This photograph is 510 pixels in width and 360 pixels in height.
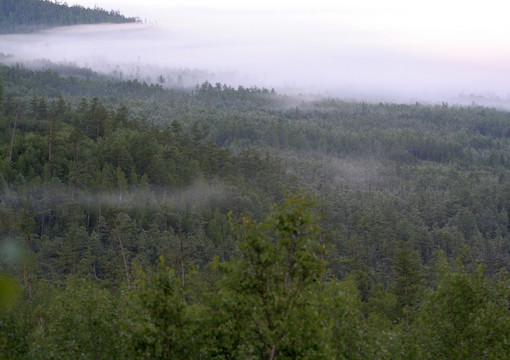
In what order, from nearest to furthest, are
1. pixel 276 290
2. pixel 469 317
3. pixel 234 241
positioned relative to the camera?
pixel 276 290 < pixel 469 317 < pixel 234 241

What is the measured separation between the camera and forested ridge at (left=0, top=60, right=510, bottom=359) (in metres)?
10.4

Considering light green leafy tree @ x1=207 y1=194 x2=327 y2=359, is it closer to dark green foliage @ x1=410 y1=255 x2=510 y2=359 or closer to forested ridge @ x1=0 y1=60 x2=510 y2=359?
forested ridge @ x1=0 y1=60 x2=510 y2=359

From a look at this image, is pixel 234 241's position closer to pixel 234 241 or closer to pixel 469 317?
pixel 234 241

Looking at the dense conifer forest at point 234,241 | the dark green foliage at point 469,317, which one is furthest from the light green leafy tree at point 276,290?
the dark green foliage at point 469,317

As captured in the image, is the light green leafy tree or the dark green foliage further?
the dark green foliage

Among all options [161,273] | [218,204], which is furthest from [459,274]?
[218,204]

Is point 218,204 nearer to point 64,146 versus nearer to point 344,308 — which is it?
point 64,146

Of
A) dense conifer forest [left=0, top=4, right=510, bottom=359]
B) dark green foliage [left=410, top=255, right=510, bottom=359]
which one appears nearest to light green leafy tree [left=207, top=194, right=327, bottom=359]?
dense conifer forest [left=0, top=4, right=510, bottom=359]

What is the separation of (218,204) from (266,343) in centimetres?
6229

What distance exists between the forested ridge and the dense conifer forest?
74 mm

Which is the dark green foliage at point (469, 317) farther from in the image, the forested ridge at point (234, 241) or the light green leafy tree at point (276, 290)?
the light green leafy tree at point (276, 290)

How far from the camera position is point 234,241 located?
190 ft

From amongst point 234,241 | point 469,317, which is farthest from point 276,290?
point 234,241

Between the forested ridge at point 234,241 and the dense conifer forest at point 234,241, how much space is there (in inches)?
2.9
